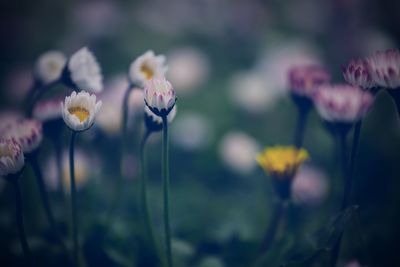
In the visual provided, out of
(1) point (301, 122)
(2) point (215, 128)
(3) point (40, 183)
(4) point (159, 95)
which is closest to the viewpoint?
(4) point (159, 95)

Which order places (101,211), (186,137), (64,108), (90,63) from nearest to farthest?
1. (64,108)
2. (90,63)
3. (101,211)
4. (186,137)

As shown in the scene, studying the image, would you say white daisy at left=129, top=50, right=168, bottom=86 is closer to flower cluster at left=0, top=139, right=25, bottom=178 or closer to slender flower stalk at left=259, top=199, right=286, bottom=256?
flower cluster at left=0, top=139, right=25, bottom=178

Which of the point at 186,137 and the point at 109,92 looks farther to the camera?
the point at 186,137

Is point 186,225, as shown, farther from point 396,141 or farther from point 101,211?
point 396,141

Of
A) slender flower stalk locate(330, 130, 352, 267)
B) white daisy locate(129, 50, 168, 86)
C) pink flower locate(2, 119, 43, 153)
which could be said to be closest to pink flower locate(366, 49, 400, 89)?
slender flower stalk locate(330, 130, 352, 267)

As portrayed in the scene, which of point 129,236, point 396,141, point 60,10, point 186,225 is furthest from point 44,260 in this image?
point 60,10

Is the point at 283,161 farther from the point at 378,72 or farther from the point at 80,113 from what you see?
the point at 80,113

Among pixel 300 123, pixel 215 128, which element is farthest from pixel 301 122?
pixel 215 128
